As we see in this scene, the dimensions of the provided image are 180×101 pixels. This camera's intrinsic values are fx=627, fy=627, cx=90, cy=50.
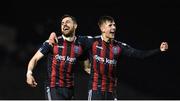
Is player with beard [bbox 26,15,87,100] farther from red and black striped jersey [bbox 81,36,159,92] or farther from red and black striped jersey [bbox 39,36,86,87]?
red and black striped jersey [bbox 81,36,159,92]

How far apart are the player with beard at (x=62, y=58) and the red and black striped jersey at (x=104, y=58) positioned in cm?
17

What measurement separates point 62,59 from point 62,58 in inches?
0.5

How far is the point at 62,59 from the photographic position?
716cm

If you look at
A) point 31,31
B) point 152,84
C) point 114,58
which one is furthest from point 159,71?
point 114,58

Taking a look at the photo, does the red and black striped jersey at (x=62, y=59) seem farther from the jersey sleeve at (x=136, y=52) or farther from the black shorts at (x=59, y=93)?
the jersey sleeve at (x=136, y=52)

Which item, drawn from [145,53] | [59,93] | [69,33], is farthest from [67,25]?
[145,53]

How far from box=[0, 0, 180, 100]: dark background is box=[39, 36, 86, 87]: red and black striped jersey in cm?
349

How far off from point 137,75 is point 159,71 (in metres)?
0.39

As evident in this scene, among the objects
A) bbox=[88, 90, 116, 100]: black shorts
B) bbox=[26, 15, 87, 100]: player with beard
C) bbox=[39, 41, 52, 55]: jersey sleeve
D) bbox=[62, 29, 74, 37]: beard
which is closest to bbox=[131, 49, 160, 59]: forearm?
bbox=[88, 90, 116, 100]: black shorts

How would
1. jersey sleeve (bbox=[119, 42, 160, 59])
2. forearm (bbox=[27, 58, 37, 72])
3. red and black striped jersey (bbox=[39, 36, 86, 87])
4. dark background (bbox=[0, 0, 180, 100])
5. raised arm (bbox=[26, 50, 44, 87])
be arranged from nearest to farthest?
raised arm (bbox=[26, 50, 44, 87]), forearm (bbox=[27, 58, 37, 72]), jersey sleeve (bbox=[119, 42, 160, 59]), red and black striped jersey (bbox=[39, 36, 86, 87]), dark background (bbox=[0, 0, 180, 100])

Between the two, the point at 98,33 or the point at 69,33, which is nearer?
the point at 69,33

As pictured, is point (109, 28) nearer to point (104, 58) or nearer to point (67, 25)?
point (104, 58)

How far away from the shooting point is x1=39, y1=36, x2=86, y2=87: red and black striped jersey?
280 inches

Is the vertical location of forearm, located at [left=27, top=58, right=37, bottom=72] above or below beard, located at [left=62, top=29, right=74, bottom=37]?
below
